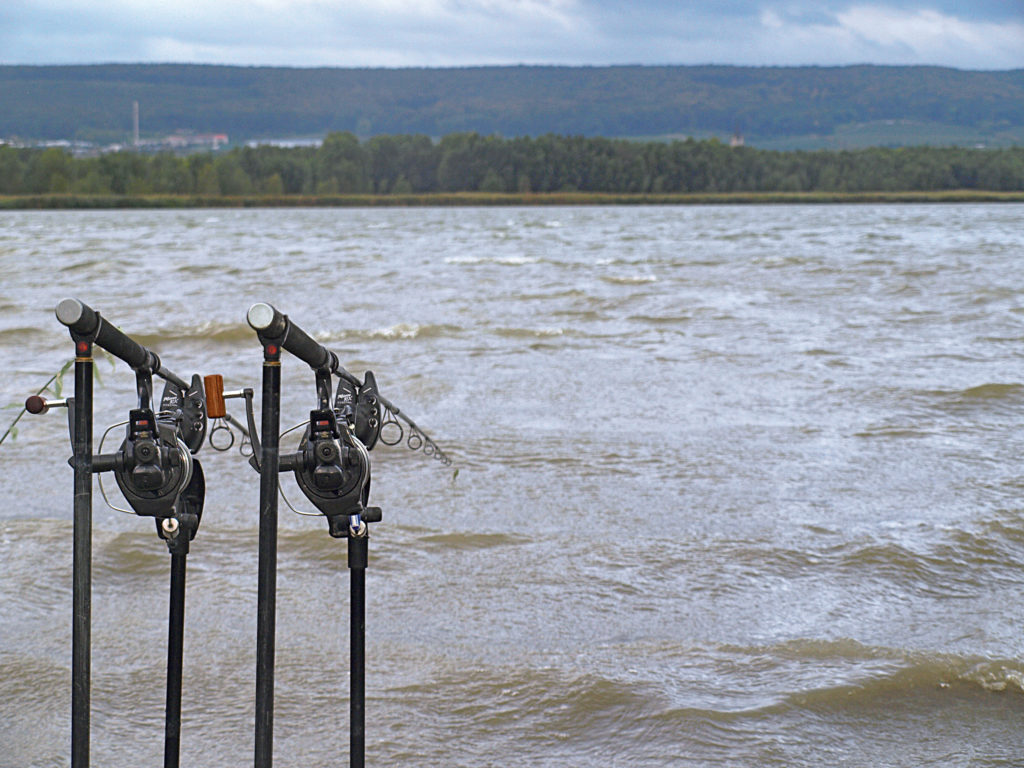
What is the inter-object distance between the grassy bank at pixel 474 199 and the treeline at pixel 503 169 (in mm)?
3147

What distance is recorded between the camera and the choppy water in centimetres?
425

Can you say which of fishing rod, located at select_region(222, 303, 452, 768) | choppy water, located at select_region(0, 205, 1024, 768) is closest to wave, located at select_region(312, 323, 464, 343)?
choppy water, located at select_region(0, 205, 1024, 768)

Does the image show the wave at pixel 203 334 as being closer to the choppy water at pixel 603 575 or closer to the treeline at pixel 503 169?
the choppy water at pixel 603 575

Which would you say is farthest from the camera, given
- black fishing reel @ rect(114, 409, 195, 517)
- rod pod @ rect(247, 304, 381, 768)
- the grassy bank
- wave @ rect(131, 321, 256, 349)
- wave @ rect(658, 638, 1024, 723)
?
A: the grassy bank

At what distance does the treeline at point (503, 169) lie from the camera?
133875 millimetres

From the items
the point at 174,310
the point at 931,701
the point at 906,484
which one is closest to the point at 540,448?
the point at 906,484

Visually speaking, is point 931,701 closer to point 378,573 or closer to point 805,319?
point 378,573

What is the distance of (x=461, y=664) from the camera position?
4.79m

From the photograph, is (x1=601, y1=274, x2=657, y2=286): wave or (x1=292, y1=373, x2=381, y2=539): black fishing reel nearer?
(x1=292, y1=373, x2=381, y2=539): black fishing reel

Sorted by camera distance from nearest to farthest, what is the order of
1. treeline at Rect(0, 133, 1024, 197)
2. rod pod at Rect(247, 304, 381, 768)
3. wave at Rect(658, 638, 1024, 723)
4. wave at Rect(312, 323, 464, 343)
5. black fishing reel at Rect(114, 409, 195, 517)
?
rod pod at Rect(247, 304, 381, 768)
black fishing reel at Rect(114, 409, 195, 517)
wave at Rect(658, 638, 1024, 723)
wave at Rect(312, 323, 464, 343)
treeline at Rect(0, 133, 1024, 197)

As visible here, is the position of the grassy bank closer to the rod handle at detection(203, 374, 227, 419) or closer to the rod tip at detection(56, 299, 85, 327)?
the rod handle at detection(203, 374, 227, 419)

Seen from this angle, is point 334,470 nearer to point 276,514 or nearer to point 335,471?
point 335,471

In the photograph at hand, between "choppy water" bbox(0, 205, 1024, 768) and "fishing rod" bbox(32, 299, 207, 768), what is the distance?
148cm

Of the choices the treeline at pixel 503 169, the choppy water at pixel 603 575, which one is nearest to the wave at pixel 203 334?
the choppy water at pixel 603 575
